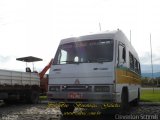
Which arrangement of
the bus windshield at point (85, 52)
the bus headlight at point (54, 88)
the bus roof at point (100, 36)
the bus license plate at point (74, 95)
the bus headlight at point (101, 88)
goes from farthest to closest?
the bus roof at point (100, 36)
the bus headlight at point (54, 88)
the bus windshield at point (85, 52)
the bus license plate at point (74, 95)
the bus headlight at point (101, 88)

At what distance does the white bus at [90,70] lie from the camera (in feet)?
35.9

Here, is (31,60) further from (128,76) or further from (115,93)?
(115,93)

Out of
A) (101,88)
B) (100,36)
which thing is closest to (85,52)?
(100,36)

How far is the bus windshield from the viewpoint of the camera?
1148 cm

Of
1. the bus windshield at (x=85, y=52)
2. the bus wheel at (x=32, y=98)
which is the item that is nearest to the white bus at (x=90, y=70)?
the bus windshield at (x=85, y=52)

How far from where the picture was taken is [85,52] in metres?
11.8

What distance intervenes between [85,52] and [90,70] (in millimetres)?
840

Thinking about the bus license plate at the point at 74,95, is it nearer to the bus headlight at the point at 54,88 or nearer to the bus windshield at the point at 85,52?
the bus headlight at the point at 54,88

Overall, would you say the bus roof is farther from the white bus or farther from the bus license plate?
the bus license plate

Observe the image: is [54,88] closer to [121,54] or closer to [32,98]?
[121,54]

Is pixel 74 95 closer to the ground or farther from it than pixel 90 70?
closer to the ground

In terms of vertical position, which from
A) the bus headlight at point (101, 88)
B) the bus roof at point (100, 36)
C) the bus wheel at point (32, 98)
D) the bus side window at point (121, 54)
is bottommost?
the bus wheel at point (32, 98)

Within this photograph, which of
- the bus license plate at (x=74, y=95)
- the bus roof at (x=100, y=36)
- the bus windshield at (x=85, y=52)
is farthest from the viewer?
the bus roof at (x=100, y=36)

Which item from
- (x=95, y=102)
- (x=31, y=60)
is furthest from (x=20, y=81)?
(x=95, y=102)
